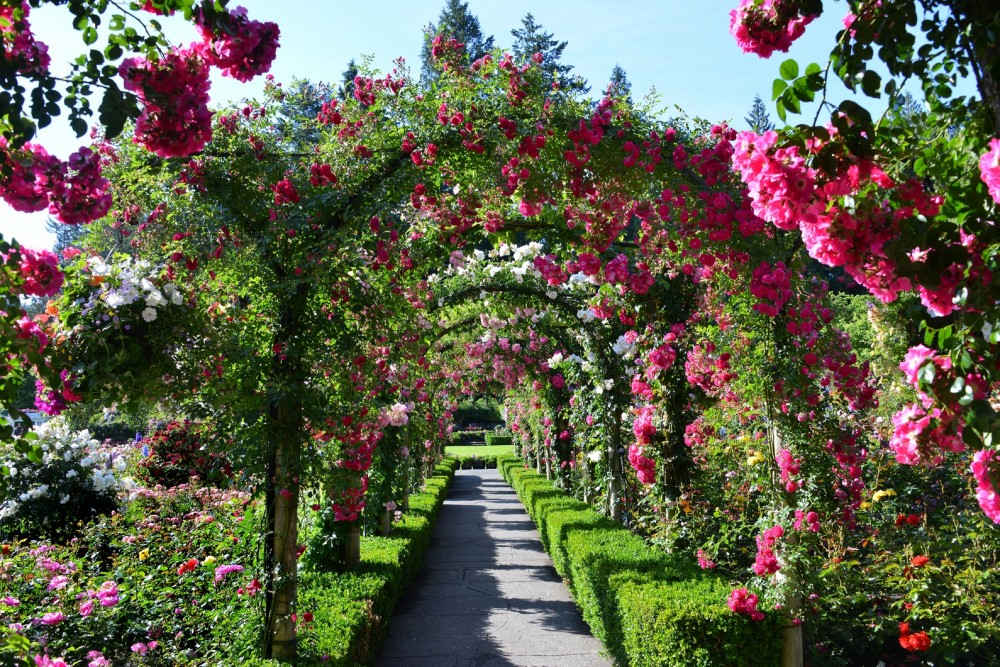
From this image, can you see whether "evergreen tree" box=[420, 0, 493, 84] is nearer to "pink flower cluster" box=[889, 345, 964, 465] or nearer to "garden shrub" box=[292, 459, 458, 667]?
"garden shrub" box=[292, 459, 458, 667]

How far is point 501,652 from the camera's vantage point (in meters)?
5.13

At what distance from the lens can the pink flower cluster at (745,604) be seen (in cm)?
371

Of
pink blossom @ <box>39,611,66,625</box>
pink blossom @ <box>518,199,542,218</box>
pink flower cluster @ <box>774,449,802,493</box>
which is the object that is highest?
pink blossom @ <box>518,199,542,218</box>

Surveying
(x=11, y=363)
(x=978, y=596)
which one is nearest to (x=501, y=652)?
(x=978, y=596)

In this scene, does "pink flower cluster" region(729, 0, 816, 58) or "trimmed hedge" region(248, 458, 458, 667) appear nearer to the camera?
"pink flower cluster" region(729, 0, 816, 58)

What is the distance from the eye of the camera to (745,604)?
3.71m

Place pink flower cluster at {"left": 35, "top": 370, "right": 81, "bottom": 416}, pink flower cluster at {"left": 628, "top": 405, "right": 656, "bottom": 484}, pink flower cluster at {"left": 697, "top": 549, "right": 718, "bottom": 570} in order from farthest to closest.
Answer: pink flower cluster at {"left": 628, "top": 405, "right": 656, "bottom": 484} → pink flower cluster at {"left": 697, "top": 549, "right": 718, "bottom": 570} → pink flower cluster at {"left": 35, "top": 370, "right": 81, "bottom": 416}

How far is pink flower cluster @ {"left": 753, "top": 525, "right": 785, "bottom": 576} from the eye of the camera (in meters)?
3.72

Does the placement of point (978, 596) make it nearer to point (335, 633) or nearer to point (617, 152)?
point (617, 152)

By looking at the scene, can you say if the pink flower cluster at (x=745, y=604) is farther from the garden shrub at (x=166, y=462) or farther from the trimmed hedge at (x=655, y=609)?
the garden shrub at (x=166, y=462)

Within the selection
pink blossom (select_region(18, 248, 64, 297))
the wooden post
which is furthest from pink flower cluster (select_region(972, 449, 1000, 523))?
the wooden post

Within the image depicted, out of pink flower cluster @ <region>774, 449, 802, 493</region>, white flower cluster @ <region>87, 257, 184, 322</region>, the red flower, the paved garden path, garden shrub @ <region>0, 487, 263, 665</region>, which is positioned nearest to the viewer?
white flower cluster @ <region>87, 257, 184, 322</region>

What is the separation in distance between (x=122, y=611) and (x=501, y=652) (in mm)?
2628

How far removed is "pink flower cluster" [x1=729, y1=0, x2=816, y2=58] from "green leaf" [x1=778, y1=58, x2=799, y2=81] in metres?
Result: 0.17
